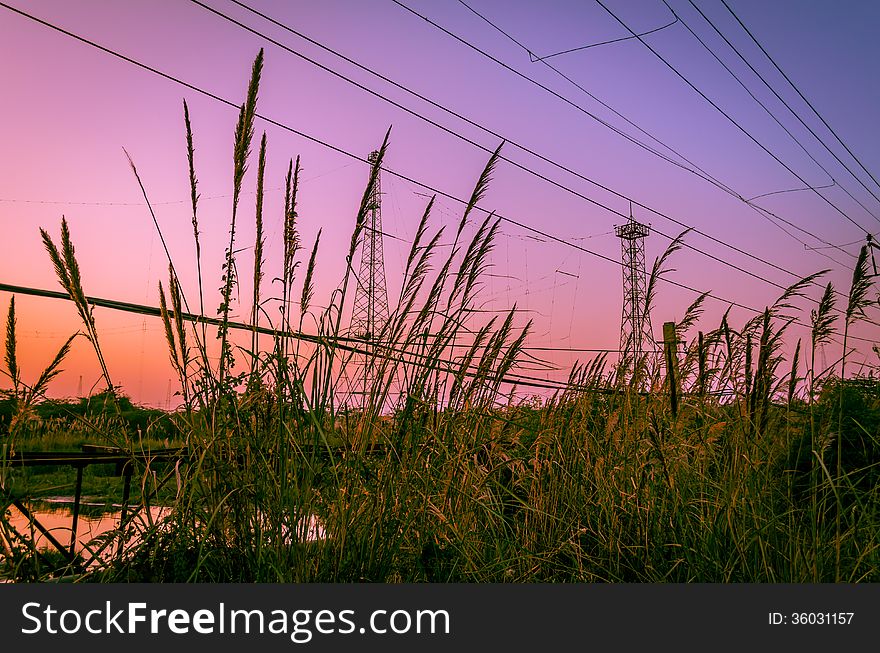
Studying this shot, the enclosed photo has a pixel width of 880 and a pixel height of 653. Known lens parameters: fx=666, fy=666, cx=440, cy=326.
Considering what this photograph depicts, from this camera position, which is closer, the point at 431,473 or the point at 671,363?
the point at 431,473

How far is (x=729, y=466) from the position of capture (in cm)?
204

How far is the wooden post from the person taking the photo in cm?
214

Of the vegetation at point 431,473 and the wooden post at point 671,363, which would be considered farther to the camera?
the wooden post at point 671,363

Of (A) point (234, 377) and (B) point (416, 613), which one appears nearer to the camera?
(B) point (416, 613)

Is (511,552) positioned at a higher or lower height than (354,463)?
lower

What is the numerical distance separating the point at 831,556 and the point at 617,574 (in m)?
0.55

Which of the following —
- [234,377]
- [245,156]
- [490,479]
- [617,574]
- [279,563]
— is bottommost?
[617,574]

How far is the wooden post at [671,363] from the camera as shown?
214cm

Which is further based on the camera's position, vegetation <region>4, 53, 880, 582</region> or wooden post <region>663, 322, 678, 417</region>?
wooden post <region>663, 322, 678, 417</region>

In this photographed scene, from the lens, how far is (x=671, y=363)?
7.45ft

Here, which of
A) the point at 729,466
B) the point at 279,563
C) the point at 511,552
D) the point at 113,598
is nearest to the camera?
the point at 113,598

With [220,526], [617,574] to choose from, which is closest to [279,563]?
[220,526]

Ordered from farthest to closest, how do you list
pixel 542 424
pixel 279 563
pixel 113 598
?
pixel 542 424
pixel 279 563
pixel 113 598

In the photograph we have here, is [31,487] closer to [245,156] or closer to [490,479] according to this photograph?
[245,156]
